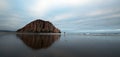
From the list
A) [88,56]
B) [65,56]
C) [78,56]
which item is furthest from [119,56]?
[65,56]

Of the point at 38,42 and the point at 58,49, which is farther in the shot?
the point at 38,42

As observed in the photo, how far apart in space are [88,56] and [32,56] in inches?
241

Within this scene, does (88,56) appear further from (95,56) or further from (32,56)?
(32,56)

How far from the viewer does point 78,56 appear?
10.8 meters

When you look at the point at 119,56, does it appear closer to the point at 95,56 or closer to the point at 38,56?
the point at 95,56

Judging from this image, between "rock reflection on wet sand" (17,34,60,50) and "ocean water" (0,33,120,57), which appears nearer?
"ocean water" (0,33,120,57)

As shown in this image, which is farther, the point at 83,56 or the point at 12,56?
the point at 83,56

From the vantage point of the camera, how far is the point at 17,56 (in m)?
10.1

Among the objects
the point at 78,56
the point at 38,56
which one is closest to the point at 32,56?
the point at 38,56

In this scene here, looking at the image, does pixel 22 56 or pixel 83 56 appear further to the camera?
pixel 83 56

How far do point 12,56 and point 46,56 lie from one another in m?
3.50

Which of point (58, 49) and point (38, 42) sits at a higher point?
point (38, 42)

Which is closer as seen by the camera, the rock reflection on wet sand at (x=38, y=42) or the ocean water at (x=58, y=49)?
the ocean water at (x=58, y=49)

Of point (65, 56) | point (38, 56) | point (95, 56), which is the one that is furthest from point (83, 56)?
point (38, 56)
